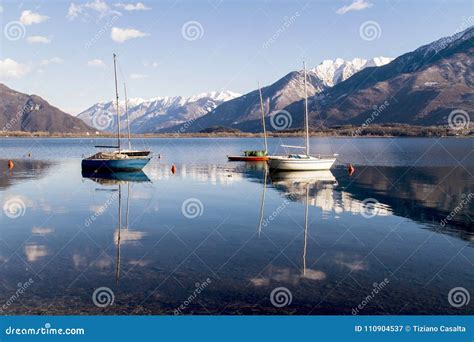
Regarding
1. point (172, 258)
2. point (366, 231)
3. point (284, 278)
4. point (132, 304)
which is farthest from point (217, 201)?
point (132, 304)

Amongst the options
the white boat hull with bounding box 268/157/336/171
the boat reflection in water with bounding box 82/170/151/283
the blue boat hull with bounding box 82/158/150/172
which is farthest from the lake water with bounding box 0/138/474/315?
the white boat hull with bounding box 268/157/336/171

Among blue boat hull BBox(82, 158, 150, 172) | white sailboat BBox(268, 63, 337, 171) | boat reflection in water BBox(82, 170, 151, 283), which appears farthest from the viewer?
white sailboat BBox(268, 63, 337, 171)

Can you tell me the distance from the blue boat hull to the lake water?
20.2 m

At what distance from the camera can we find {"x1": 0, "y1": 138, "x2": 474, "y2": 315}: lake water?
17.6 m

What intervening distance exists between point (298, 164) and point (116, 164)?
28.9 meters

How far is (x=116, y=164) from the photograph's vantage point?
68.6 m

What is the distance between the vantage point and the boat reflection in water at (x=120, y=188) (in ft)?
88.4

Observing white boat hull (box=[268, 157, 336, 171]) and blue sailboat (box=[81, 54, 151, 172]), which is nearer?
blue sailboat (box=[81, 54, 151, 172])

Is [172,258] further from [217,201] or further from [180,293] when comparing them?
[217,201]

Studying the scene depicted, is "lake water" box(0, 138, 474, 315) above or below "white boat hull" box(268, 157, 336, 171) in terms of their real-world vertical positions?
below

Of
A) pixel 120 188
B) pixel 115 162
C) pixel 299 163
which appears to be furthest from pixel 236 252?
pixel 115 162

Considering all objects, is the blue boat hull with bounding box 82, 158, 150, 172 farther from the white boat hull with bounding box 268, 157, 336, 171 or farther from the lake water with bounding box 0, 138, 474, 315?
the white boat hull with bounding box 268, 157, 336, 171

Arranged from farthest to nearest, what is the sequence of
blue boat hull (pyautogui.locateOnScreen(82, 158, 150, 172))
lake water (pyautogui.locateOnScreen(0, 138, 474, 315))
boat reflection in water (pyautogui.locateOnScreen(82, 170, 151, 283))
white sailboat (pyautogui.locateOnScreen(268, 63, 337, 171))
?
white sailboat (pyautogui.locateOnScreen(268, 63, 337, 171))
blue boat hull (pyautogui.locateOnScreen(82, 158, 150, 172))
boat reflection in water (pyautogui.locateOnScreen(82, 170, 151, 283))
lake water (pyautogui.locateOnScreen(0, 138, 474, 315))

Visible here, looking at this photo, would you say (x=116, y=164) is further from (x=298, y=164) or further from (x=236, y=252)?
(x=236, y=252)
